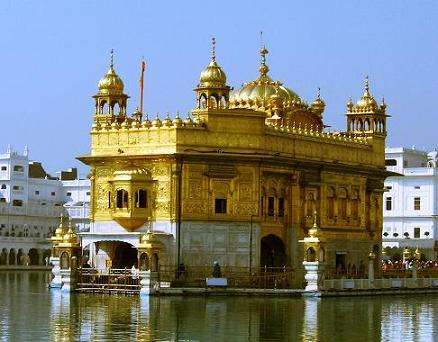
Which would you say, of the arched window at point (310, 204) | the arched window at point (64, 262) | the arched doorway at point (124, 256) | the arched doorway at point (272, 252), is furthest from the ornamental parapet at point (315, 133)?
→ the arched window at point (64, 262)

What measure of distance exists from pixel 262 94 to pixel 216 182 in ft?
24.5

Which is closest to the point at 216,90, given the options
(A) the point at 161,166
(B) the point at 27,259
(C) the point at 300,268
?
(A) the point at 161,166

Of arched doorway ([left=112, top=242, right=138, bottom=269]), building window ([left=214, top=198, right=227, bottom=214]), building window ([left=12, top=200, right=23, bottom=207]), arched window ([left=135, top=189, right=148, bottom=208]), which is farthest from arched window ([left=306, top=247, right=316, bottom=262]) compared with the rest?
building window ([left=12, top=200, right=23, bottom=207])

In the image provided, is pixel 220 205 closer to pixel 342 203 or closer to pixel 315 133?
pixel 315 133

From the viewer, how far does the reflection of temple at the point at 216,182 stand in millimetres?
41719

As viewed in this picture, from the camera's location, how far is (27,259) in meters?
95.9

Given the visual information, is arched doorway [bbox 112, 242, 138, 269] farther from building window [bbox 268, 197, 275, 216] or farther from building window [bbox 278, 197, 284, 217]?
building window [bbox 278, 197, 284, 217]

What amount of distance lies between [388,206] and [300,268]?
42.5m

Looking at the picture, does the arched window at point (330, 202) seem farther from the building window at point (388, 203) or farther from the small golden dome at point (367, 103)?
the building window at point (388, 203)

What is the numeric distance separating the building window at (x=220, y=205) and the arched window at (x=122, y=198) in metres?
3.07

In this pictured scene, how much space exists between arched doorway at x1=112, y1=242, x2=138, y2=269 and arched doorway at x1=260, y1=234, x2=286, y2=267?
4635 mm

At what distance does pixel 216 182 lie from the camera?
42.0 m

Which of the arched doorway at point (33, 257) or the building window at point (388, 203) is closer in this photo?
the building window at point (388, 203)

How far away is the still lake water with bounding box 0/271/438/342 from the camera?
25.7 meters
